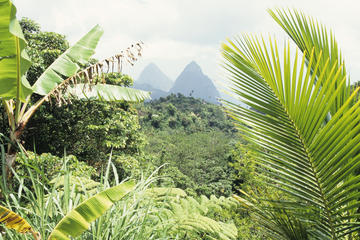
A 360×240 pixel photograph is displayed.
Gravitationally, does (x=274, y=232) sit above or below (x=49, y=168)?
above

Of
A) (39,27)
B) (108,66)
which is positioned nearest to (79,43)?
(108,66)

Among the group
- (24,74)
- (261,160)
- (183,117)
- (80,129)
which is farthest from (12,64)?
(183,117)

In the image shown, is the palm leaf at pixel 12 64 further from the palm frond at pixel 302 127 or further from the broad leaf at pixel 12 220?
the palm frond at pixel 302 127

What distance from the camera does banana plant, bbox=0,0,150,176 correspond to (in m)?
2.40

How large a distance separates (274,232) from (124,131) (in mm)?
8285

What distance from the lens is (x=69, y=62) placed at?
13.8 ft

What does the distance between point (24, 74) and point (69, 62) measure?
2.41ft

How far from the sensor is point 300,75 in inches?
47.8

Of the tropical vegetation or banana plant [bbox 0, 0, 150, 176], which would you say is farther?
banana plant [bbox 0, 0, 150, 176]

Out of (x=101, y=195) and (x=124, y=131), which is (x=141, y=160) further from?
(x=101, y=195)

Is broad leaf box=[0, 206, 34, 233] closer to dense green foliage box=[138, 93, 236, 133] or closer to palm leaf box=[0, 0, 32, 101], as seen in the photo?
palm leaf box=[0, 0, 32, 101]

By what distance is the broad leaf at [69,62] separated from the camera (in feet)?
12.7

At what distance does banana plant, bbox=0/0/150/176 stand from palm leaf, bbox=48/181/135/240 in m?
1.04

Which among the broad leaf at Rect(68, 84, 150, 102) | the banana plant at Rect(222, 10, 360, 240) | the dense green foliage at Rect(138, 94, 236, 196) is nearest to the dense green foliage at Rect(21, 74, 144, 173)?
the broad leaf at Rect(68, 84, 150, 102)
